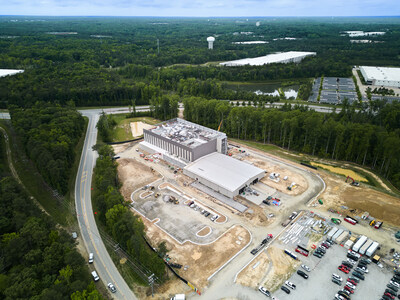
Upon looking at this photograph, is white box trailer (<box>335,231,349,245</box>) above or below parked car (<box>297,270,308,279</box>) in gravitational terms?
above

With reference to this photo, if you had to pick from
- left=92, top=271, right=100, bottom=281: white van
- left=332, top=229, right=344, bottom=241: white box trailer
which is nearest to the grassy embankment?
left=332, top=229, right=344, bottom=241: white box trailer

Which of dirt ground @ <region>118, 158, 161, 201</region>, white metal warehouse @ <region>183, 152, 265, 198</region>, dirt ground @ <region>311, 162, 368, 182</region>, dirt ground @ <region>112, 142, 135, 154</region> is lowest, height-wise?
dirt ground @ <region>112, 142, 135, 154</region>

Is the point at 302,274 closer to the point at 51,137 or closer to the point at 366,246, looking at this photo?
the point at 366,246

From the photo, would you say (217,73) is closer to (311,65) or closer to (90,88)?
(311,65)

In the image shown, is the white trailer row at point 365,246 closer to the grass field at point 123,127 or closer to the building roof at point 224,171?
the building roof at point 224,171

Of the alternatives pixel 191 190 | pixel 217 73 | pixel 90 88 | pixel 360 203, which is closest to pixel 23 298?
pixel 191 190

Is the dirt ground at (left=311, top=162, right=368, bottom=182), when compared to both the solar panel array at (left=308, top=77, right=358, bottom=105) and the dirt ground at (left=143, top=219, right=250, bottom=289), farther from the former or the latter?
the solar panel array at (left=308, top=77, right=358, bottom=105)

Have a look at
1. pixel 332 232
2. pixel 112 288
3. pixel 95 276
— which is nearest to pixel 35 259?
pixel 95 276

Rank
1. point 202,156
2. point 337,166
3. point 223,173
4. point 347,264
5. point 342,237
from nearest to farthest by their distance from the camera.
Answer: point 347,264 < point 342,237 < point 223,173 < point 337,166 < point 202,156
